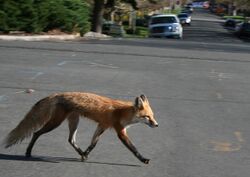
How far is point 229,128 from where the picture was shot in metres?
11.3

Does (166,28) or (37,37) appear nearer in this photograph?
(37,37)


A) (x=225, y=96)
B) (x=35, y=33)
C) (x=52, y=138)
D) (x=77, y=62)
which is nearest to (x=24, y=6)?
(x=35, y=33)

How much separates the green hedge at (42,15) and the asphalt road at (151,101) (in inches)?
121

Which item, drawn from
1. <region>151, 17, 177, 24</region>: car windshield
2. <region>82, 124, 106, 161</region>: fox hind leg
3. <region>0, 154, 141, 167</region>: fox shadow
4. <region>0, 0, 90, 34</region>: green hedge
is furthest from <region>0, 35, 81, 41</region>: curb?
<region>82, 124, 106, 161</region>: fox hind leg

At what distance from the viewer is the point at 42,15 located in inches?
1207

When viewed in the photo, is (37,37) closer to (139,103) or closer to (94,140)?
(94,140)

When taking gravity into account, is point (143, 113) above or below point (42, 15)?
above

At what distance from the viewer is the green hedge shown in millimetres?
28406

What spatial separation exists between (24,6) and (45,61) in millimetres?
9590

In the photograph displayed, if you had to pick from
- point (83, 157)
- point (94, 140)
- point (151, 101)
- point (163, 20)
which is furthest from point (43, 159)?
point (163, 20)

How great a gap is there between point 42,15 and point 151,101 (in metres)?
17.9

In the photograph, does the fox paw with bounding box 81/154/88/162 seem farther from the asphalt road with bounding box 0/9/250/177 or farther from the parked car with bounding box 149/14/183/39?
the parked car with bounding box 149/14/183/39

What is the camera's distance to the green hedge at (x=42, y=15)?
28406mm

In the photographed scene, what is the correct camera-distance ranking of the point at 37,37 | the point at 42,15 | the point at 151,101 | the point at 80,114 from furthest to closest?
the point at 42,15 → the point at 37,37 → the point at 151,101 → the point at 80,114
